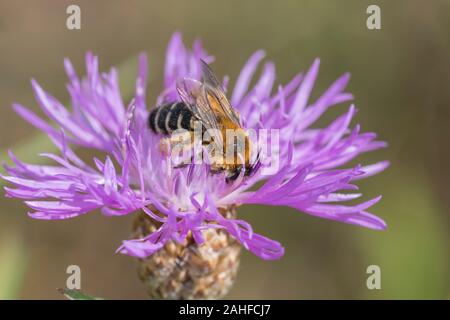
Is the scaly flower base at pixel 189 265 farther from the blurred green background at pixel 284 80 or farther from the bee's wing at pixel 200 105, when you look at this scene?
the blurred green background at pixel 284 80

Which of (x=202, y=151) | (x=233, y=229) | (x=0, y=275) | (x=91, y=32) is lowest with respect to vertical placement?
(x=0, y=275)

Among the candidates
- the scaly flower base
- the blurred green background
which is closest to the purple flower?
the scaly flower base

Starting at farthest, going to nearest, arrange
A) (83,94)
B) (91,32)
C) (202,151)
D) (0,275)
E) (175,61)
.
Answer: (91,32)
(175,61)
(83,94)
(0,275)
(202,151)

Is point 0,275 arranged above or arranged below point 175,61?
below

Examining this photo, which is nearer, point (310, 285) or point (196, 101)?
point (196, 101)

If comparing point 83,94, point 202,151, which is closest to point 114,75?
point 83,94

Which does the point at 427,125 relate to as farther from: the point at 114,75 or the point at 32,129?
the point at 32,129

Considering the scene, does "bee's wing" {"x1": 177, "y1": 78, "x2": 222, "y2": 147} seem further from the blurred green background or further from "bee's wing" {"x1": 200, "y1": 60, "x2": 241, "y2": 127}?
the blurred green background
